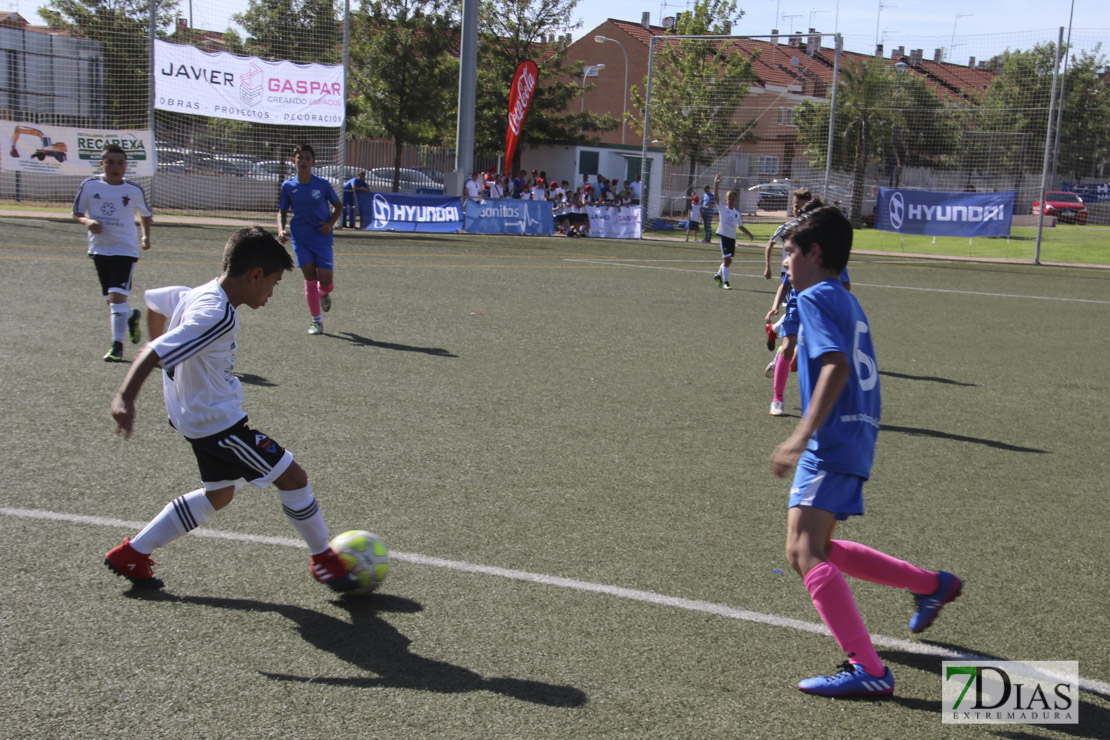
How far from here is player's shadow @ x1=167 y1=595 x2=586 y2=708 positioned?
11.3ft

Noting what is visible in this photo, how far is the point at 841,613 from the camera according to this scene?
3.41m

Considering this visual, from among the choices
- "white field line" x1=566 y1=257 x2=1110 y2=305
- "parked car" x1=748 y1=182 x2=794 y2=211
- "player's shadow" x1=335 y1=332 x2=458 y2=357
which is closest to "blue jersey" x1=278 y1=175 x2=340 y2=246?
"player's shadow" x1=335 y1=332 x2=458 y2=357

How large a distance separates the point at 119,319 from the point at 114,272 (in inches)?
22.6

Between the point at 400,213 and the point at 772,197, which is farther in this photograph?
the point at 772,197

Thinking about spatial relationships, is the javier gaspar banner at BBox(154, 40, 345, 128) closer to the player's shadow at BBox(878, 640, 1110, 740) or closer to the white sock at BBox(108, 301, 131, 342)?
the white sock at BBox(108, 301, 131, 342)

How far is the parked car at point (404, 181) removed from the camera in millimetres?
37781

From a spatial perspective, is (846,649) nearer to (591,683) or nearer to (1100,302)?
(591,683)

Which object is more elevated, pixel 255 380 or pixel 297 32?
pixel 297 32

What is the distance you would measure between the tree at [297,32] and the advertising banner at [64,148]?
5.18 metres

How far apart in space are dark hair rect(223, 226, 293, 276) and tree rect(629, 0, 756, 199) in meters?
30.3

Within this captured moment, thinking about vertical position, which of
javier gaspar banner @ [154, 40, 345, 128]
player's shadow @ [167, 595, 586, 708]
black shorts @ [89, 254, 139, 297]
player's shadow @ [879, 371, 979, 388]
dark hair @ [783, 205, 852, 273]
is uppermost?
javier gaspar banner @ [154, 40, 345, 128]

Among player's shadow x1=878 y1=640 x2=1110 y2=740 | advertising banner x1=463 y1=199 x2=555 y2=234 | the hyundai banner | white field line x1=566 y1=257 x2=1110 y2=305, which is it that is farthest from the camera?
advertising banner x1=463 y1=199 x2=555 y2=234

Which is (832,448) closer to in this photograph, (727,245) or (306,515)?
(306,515)

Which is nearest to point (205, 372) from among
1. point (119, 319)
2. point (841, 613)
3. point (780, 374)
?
point (841, 613)
